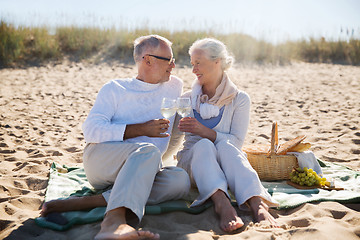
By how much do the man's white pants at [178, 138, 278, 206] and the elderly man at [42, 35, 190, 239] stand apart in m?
0.18

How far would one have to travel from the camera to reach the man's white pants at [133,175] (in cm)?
267

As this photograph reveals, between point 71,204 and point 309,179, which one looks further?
point 309,179

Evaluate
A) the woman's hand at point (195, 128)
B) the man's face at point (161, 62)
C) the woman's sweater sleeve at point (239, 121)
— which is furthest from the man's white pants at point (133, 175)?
→ the man's face at point (161, 62)

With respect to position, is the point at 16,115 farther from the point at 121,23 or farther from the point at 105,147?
the point at 121,23

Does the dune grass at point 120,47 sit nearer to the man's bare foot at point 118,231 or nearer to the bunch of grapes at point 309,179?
the bunch of grapes at point 309,179

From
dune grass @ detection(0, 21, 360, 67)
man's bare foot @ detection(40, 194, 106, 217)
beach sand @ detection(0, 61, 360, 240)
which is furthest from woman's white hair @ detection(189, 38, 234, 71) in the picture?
dune grass @ detection(0, 21, 360, 67)

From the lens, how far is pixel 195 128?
344 centimetres

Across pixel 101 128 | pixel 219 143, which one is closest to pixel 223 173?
pixel 219 143

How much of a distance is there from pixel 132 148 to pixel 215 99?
4.03ft

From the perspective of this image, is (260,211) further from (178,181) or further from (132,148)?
(132,148)

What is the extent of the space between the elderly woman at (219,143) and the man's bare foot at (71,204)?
88 cm

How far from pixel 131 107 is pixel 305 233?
2.03 metres

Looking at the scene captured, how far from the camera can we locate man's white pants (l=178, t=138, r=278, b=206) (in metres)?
3.10

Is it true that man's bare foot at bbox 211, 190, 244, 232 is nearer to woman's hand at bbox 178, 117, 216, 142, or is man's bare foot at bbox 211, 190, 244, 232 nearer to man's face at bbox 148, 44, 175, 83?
woman's hand at bbox 178, 117, 216, 142
